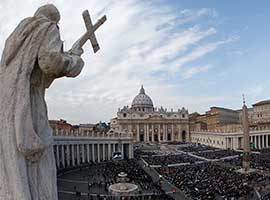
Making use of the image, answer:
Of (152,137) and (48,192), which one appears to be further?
(152,137)

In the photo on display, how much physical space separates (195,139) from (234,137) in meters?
33.8

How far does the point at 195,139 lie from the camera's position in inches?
4483

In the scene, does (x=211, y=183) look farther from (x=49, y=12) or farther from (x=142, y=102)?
(x=142, y=102)

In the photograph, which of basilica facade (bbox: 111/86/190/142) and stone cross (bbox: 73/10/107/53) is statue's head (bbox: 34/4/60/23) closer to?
stone cross (bbox: 73/10/107/53)

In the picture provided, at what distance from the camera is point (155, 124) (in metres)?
123

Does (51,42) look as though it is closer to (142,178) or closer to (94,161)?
(142,178)

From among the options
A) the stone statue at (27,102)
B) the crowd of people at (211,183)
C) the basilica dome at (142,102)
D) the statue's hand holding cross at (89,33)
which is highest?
the basilica dome at (142,102)

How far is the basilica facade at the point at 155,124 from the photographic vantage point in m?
120

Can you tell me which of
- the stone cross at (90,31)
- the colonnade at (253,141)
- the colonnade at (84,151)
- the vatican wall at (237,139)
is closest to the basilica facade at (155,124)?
the vatican wall at (237,139)

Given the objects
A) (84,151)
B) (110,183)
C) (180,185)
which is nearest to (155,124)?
(84,151)

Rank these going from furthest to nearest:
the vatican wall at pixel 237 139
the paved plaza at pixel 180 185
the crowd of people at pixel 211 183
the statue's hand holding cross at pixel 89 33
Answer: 1. the vatican wall at pixel 237 139
2. the paved plaza at pixel 180 185
3. the crowd of people at pixel 211 183
4. the statue's hand holding cross at pixel 89 33

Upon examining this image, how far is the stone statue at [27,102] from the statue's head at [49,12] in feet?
0.35

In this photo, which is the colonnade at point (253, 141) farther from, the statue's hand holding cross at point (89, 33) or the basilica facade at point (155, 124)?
the statue's hand holding cross at point (89, 33)

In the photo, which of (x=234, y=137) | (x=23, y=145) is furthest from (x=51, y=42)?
(x=234, y=137)
